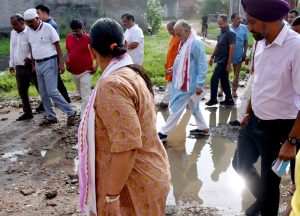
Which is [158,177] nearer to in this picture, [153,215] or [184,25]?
[153,215]

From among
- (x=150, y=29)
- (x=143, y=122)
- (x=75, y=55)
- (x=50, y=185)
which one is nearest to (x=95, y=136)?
(x=143, y=122)

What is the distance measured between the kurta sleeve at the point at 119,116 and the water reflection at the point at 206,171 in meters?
2.12

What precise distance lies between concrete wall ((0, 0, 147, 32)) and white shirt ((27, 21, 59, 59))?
14.4m

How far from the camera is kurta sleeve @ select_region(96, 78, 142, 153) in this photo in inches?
68.0

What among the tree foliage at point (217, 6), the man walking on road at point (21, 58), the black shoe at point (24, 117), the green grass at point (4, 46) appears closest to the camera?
the man walking on road at point (21, 58)

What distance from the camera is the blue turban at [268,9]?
2385mm

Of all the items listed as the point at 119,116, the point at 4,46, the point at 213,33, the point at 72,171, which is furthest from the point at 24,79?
the point at 213,33

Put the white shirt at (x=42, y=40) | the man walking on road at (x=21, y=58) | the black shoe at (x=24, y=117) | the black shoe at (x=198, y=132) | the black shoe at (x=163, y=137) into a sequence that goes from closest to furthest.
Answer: the black shoe at (x=163, y=137) → the black shoe at (x=198, y=132) → the white shirt at (x=42, y=40) → the man walking on road at (x=21, y=58) → the black shoe at (x=24, y=117)

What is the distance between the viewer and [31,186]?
411cm

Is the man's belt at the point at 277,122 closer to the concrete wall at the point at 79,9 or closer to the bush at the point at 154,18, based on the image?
the concrete wall at the point at 79,9

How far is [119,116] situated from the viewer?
1726 millimetres

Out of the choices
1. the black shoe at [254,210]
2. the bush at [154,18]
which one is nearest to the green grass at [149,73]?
the black shoe at [254,210]

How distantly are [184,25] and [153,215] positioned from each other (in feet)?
10.9

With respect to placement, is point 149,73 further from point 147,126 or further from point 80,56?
point 147,126
